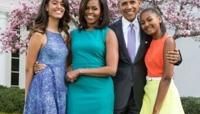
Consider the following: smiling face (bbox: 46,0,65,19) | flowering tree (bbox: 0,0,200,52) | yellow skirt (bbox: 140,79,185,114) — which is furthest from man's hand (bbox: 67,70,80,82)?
flowering tree (bbox: 0,0,200,52)

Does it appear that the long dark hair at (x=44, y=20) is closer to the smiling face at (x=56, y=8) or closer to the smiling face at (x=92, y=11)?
the smiling face at (x=56, y=8)

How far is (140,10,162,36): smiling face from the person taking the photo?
5.03 meters

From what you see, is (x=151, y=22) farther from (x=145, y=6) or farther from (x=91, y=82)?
(x=145, y=6)

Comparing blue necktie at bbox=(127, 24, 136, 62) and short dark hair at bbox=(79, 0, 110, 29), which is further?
blue necktie at bbox=(127, 24, 136, 62)

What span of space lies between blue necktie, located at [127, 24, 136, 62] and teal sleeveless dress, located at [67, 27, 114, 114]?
9.9 inches

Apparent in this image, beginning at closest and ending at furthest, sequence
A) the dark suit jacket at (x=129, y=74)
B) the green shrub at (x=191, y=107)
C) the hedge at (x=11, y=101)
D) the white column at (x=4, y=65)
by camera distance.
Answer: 1. the dark suit jacket at (x=129, y=74)
2. the green shrub at (x=191, y=107)
3. the hedge at (x=11, y=101)
4. the white column at (x=4, y=65)

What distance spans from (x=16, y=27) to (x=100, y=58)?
5.98m

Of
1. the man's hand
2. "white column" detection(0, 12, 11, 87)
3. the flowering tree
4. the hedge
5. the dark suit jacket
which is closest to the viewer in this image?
the man's hand

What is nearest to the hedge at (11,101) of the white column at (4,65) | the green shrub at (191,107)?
the white column at (4,65)

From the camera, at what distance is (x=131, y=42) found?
5195 millimetres

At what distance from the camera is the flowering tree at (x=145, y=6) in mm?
10164

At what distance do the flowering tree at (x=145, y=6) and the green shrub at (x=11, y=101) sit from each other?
163 centimetres

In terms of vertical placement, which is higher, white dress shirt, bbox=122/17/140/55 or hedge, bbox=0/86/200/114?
white dress shirt, bbox=122/17/140/55

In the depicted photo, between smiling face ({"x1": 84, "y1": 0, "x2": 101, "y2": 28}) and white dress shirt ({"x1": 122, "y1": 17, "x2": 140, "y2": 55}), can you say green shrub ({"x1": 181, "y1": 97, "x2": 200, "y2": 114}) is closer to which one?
white dress shirt ({"x1": 122, "y1": 17, "x2": 140, "y2": 55})
